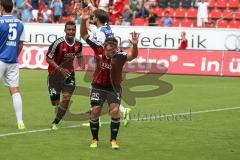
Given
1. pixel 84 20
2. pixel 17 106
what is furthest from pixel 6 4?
pixel 84 20

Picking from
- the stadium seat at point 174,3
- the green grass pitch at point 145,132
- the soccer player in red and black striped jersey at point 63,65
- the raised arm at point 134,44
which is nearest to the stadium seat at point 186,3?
the stadium seat at point 174,3

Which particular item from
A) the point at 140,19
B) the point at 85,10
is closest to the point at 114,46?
the point at 85,10

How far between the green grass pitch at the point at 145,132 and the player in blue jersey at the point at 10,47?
29.2 inches

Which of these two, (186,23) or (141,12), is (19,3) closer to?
(141,12)

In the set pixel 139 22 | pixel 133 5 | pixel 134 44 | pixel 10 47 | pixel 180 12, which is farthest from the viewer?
pixel 180 12

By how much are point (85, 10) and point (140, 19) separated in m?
23.7

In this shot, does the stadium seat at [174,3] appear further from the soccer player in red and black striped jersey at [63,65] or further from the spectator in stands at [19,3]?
the soccer player in red and black striped jersey at [63,65]

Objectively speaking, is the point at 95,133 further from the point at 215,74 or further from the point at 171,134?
the point at 215,74

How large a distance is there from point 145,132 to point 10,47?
313cm

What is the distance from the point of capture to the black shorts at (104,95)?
11437mm

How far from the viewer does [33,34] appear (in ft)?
108

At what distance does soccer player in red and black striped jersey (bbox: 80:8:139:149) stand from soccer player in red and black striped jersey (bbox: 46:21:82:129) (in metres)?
2.03

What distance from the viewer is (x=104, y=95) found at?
11.5 m

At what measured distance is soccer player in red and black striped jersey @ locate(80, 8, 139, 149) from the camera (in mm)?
11328
